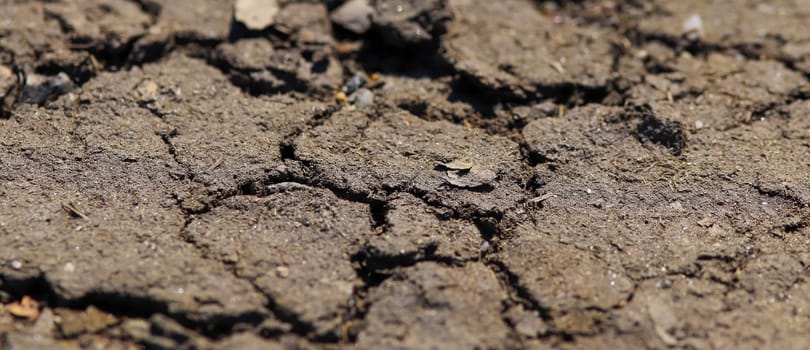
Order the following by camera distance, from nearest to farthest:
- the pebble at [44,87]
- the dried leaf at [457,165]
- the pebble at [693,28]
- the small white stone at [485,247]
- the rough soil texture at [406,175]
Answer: the rough soil texture at [406,175]
the small white stone at [485,247]
the dried leaf at [457,165]
the pebble at [44,87]
the pebble at [693,28]

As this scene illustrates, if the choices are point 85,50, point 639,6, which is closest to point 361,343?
point 85,50

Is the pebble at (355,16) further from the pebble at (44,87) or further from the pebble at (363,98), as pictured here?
the pebble at (44,87)

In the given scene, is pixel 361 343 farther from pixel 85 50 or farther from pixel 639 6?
pixel 639 6

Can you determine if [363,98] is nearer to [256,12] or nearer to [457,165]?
[457,165]

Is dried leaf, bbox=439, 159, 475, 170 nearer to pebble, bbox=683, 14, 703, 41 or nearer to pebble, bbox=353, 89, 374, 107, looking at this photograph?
pebble, bbox=353, 89, 374, 107

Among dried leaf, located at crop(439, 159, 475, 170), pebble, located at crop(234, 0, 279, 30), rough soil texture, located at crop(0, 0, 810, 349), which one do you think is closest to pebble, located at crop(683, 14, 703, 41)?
rough soil texture, located at crop(0, 0, 810, 349)

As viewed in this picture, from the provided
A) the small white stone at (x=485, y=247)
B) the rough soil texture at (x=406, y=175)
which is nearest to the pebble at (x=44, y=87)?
the rough soil texture at (x=406, y=175)

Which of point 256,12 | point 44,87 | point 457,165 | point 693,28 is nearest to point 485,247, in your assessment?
point 457,165
